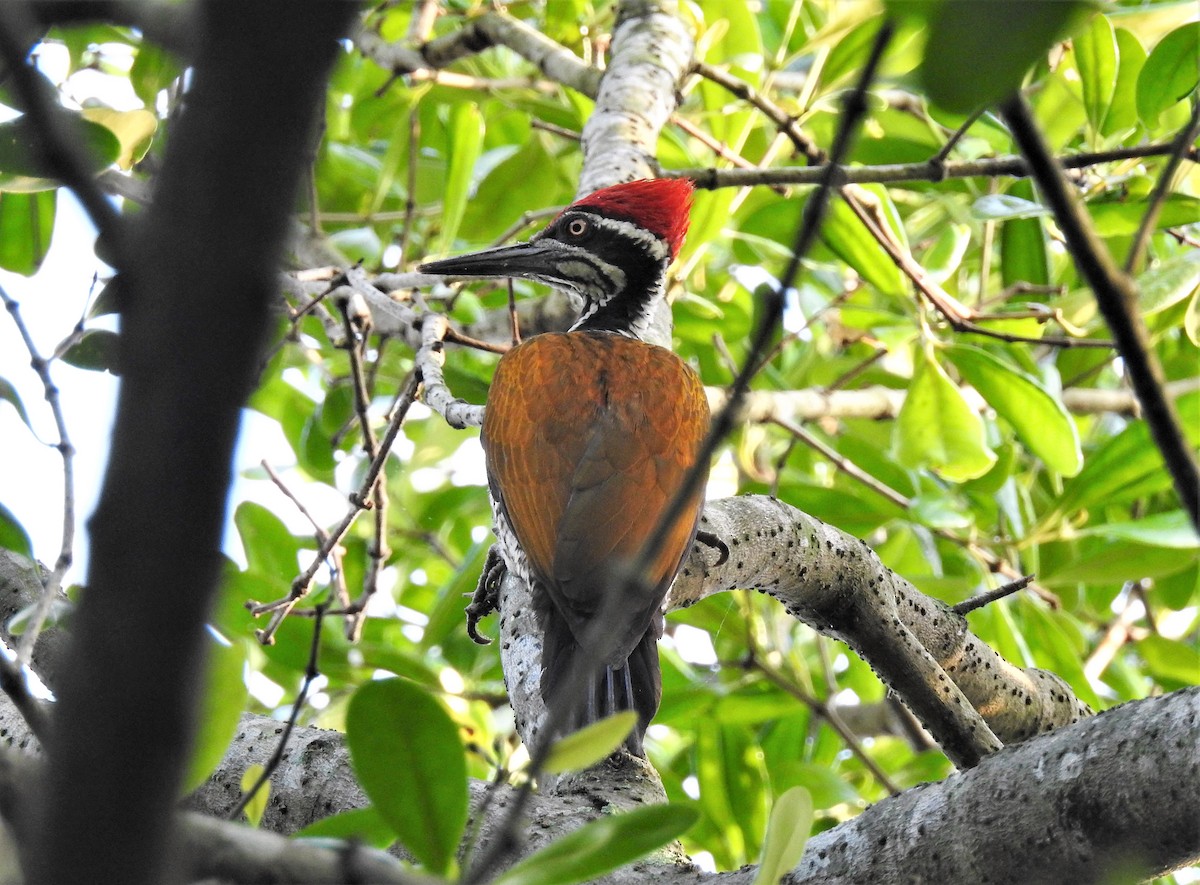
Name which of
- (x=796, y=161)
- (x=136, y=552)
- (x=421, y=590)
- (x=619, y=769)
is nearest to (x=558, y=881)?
(x=136, y=552)

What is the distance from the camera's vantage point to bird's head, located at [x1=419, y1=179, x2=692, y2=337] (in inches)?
160

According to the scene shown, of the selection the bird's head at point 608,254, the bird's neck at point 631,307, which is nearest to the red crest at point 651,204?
the bird's head at point 608,254

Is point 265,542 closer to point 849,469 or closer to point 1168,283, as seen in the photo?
point 849,469

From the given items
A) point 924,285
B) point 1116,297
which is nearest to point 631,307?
point 924,285

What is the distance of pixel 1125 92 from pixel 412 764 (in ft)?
11.5

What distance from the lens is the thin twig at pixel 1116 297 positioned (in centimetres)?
111

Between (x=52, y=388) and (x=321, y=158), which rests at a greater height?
(x=321, y=158)

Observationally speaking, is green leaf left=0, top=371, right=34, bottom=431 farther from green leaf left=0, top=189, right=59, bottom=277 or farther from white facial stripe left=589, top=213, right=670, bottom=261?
white facial stripe left=589, top=213, right=670, bottom=261

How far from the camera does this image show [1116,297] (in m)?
1.13

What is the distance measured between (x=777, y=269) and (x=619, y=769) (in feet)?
10.4

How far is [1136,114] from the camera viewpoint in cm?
382

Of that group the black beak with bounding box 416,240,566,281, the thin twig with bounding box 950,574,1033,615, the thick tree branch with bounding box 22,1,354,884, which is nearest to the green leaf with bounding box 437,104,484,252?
the black beak with bounding box 416,240,566,281

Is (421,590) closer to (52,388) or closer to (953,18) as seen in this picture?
(52,388)

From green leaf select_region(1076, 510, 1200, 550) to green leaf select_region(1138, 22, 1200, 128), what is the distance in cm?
129
